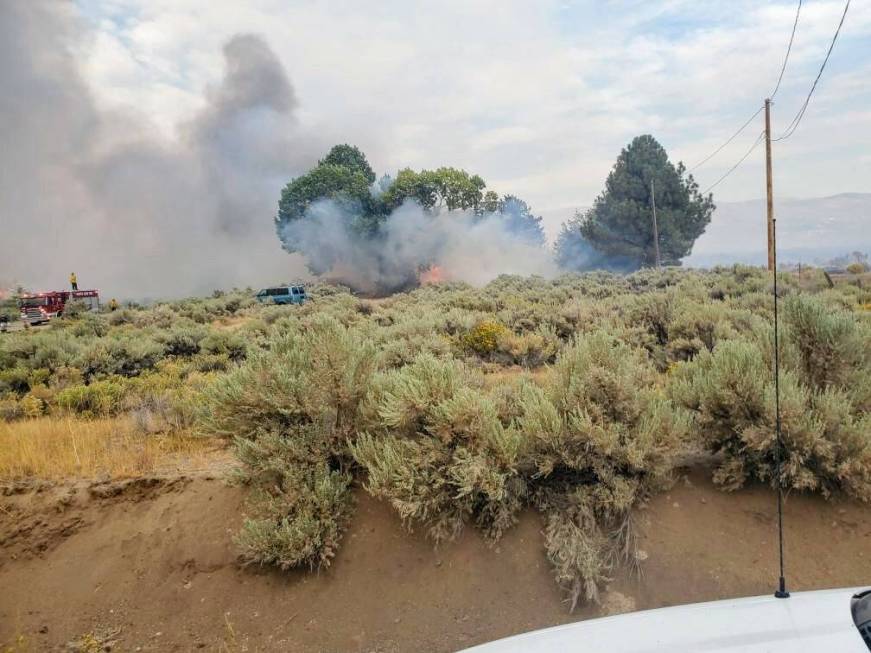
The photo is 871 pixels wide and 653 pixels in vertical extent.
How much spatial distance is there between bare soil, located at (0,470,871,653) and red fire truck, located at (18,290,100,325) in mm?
31769

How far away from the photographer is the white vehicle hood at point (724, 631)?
2.04 m

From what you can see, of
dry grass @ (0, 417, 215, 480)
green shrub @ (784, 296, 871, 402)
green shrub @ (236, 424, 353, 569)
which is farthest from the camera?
dry grass @ (0, 417, 215, 480)

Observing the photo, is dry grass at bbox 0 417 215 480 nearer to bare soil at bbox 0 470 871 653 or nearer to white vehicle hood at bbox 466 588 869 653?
bare soil at bbox 0 470 871 653

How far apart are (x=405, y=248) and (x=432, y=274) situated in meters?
3.59

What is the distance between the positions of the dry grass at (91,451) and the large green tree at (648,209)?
156 ft

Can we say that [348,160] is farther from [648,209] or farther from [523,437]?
[523,437]

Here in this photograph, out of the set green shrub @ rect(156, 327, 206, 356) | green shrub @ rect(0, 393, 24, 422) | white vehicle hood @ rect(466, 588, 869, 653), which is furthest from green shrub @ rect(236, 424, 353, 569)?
green shrub @ rect(156, 327, 206, 356)

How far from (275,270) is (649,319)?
59.6 m

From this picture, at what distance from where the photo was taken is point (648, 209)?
4906cm

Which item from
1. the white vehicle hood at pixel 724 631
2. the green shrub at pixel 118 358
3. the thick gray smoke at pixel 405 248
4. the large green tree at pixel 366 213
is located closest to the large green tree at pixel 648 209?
the thick gray smoke at pixel 405 248

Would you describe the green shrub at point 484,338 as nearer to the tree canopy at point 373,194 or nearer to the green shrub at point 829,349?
the green shrub at point 829,349

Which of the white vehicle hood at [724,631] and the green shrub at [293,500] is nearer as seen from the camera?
the white vehicle hood at [724,631]

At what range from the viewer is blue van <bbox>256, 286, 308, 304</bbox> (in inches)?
1363

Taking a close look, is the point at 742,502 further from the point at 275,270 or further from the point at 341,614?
the point at 275,270
